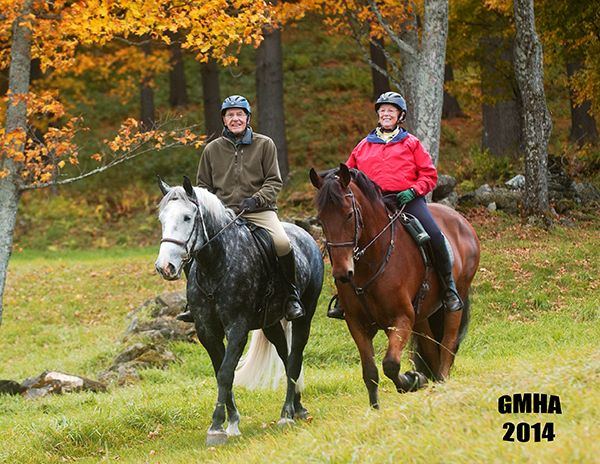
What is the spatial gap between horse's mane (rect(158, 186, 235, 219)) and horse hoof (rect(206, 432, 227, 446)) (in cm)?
200

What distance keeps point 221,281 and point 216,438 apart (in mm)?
1437

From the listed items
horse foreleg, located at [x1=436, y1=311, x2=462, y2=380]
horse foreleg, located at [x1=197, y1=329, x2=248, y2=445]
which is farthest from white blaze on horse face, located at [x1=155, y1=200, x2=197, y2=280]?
horse foreleg, located at [x1=436, y1=311, x2=462, y2=380]

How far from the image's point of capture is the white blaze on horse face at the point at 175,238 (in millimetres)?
5254

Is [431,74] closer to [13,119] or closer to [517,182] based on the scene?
[517,182]

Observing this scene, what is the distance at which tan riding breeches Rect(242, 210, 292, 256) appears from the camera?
258 inches

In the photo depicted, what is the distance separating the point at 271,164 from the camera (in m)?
6.69

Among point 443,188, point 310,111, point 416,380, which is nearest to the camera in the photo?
point 416,380

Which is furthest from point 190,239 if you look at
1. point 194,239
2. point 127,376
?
point 127,376

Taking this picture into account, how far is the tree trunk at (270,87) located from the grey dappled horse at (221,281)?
12.5 m

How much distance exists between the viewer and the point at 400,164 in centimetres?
632

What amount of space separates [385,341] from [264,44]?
11.2 meters

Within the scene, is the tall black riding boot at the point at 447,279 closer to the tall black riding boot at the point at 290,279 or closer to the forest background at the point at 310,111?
the tall black riding boot at the point at 290,279

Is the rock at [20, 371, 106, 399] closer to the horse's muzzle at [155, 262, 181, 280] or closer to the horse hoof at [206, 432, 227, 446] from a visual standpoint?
the horse hoof at [206, 432, 227, 446]

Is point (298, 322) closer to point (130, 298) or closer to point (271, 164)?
point (271, 164)
